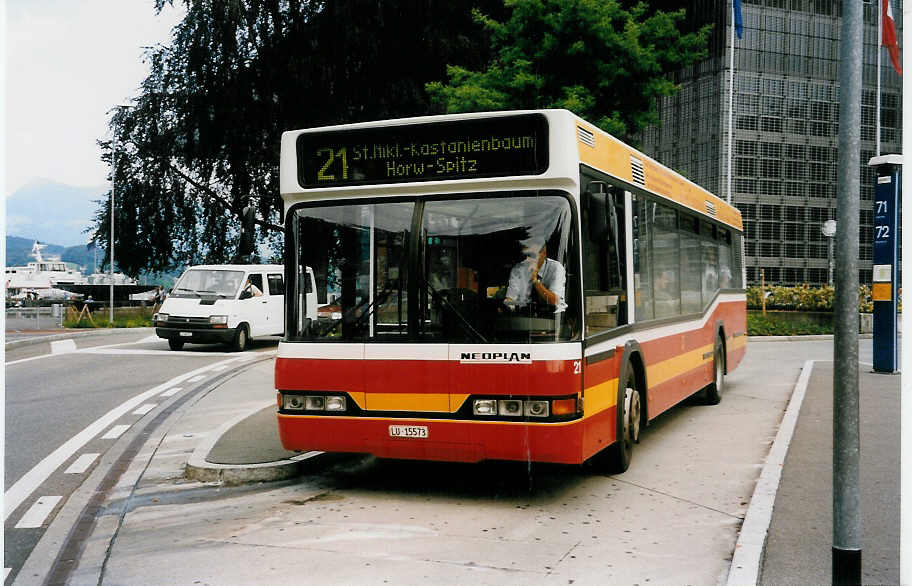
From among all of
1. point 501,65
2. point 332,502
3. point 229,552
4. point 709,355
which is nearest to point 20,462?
point 332,502

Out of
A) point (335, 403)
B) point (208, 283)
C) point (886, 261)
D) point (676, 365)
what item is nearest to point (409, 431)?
point (335, 403)

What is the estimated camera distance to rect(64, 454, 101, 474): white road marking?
346 inches

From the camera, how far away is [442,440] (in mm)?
7023

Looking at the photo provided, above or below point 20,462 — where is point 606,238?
above

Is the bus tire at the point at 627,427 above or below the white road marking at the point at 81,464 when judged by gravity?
above

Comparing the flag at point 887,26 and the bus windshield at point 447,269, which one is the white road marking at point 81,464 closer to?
the bus windshield at point 447,269

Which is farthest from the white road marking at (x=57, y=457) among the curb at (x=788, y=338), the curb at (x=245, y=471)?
the curb at (x=788, y=338)

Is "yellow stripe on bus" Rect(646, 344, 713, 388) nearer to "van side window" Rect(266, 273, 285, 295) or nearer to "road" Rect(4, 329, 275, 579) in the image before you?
"road" Rect(4, 329, 275, 579)

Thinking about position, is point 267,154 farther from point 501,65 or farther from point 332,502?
point 332,502

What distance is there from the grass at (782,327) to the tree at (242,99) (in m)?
11.2

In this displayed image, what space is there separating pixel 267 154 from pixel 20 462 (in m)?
22.4

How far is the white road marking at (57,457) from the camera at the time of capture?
25.0 feet

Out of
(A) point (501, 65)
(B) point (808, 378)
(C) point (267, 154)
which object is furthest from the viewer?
(C) point (267, 154)

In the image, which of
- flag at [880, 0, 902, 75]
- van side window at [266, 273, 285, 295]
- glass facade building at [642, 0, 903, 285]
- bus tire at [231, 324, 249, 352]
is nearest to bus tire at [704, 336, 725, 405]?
flag at [880, 0, 902, 75]
